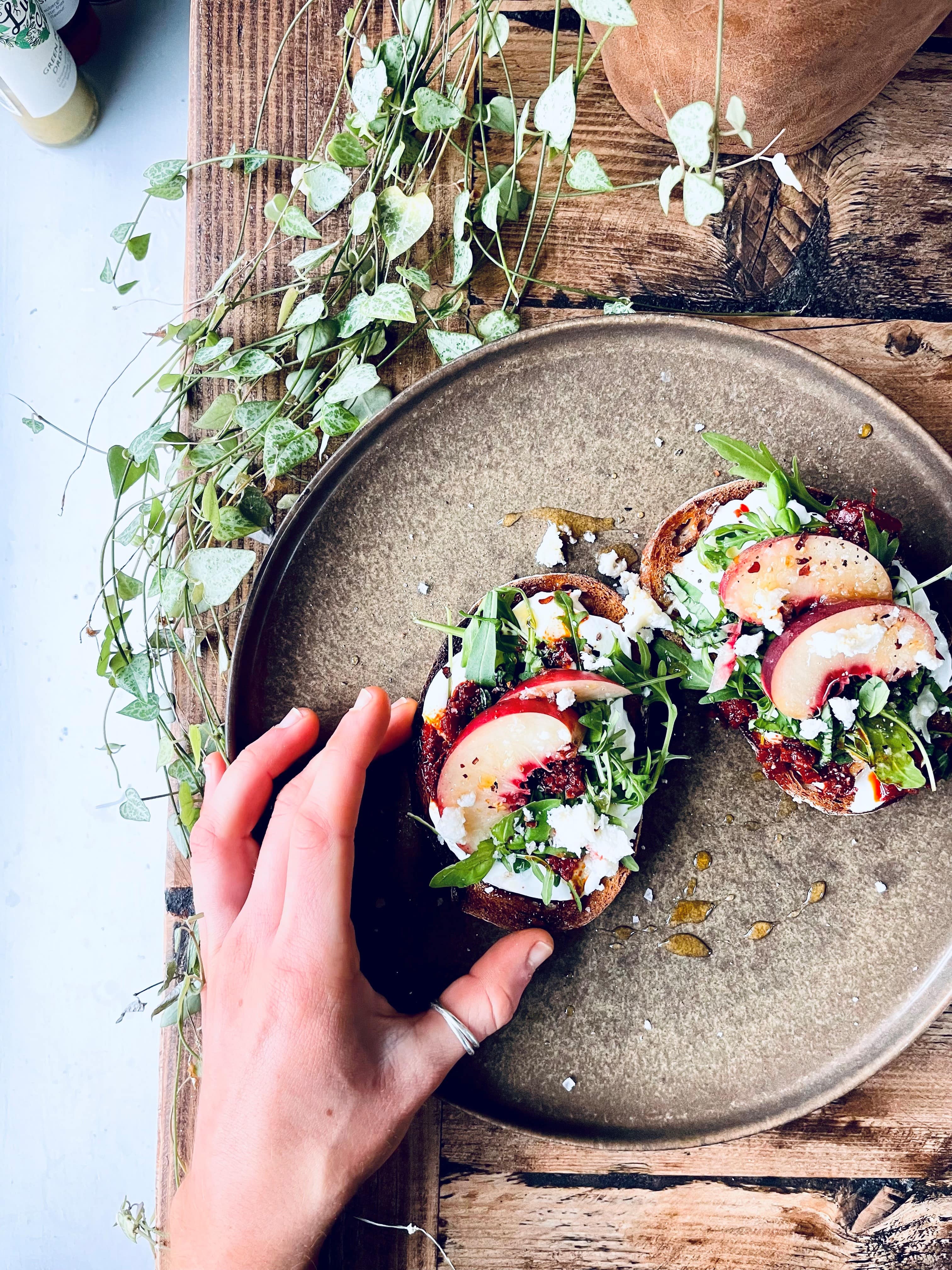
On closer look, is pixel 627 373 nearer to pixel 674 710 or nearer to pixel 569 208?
pixel 569 208

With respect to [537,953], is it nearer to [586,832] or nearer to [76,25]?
[586,832]

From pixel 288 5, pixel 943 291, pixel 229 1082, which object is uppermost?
pixel 288 5

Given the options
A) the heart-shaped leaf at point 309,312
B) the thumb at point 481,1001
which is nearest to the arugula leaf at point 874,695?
the thumb at point 481,1001

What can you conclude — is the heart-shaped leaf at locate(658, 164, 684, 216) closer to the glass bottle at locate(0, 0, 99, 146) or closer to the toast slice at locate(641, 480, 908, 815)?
the toast slice at locate(641, 480, 908, 815)

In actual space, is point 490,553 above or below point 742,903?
above

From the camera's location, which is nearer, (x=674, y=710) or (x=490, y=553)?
(x=674, y=710)

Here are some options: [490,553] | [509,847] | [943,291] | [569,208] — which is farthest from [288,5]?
[509,847]
